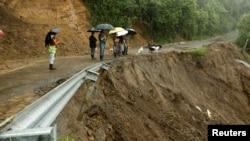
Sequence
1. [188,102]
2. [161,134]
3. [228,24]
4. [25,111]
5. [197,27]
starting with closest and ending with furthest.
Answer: [25,111], [161,134], [188,102], [197,27], [228,24]

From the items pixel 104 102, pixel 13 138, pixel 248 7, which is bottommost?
pixel 104 102

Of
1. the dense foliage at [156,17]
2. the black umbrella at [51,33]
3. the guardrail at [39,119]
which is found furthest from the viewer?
the dense foliage at [156,17]

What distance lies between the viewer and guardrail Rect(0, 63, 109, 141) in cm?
435

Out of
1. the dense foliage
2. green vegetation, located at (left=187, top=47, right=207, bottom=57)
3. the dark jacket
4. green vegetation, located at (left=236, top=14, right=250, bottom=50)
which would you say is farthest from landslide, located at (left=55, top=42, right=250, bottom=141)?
green vegetation, located at (left=236, top=14, right=250, bottom=50)

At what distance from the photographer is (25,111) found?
5457mm

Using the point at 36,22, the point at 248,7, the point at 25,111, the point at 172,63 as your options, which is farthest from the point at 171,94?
the point at 248,7

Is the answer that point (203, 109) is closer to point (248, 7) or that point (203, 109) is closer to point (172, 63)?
point (172, 63)

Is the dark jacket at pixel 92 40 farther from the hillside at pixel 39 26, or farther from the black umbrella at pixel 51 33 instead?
the black umbrella at pixel 51 33

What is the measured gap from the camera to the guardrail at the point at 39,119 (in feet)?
14.3

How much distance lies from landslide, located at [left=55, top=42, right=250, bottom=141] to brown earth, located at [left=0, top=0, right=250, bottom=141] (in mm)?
33

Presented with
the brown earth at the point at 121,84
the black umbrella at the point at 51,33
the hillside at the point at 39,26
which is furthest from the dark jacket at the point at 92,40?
the black umbrella at the point at 51,33

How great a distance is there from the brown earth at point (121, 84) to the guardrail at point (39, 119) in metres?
1.28

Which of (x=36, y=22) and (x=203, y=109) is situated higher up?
(x=36, y=22)

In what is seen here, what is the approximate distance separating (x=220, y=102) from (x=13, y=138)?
67.6 ft
